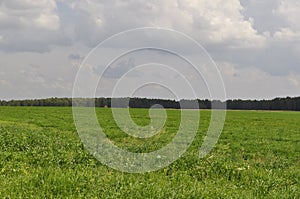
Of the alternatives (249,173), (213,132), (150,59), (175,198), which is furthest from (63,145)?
(213,132)

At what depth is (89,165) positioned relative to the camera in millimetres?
10891

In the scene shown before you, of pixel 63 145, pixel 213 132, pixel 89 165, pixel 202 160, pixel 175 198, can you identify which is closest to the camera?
pixel 175 198

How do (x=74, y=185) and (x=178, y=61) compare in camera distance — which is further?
(x=178, y=61)

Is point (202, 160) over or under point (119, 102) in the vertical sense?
under

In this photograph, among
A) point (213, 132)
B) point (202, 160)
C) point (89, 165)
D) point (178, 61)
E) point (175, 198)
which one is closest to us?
point (175, 198)

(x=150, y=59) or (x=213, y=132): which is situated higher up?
(x=150, y=59)

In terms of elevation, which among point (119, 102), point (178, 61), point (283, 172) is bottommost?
point (283, 172)

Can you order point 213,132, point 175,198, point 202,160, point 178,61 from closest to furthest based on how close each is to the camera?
point 175,198 → point 178,61 → point 202,160 → point 213,132

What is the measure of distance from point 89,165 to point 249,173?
4.08m

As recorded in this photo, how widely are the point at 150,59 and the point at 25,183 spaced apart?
161 inches

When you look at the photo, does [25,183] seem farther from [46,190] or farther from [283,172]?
[283,172]

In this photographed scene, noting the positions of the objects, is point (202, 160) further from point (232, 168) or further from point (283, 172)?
point (283, 172)

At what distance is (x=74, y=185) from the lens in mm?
7781

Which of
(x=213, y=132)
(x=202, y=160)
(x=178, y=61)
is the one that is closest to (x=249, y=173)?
(x=202, y=160)
